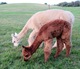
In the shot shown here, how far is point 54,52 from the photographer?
736 centimetres

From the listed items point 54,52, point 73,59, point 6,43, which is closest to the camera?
point 73,59

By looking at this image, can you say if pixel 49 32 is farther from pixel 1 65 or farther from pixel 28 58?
pixel 1 65

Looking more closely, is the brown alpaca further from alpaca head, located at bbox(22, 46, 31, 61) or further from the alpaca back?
the alpaca back

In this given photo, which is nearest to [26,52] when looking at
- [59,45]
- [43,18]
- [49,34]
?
[49,34]

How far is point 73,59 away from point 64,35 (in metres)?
0.90

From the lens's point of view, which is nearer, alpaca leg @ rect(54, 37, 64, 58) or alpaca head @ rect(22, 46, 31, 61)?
alpaca head @ rect(22, 46, 31, 61)

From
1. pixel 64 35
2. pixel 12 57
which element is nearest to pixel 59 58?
pixel 64 35

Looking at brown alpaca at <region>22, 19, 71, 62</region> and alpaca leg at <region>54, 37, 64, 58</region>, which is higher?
brown alpaca at <region>22, 19, 71, 62</region>

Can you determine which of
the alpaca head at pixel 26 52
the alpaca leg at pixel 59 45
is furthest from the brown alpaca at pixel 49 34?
the alpaca leg at pixel 59 45

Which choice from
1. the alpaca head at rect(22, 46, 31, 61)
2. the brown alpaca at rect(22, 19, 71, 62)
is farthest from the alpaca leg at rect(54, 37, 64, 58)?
the alpaca head at rect(22, 46, 31, 61)

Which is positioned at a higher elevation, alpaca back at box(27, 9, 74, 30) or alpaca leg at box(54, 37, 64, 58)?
alpaca back at box(27, 9, 74, 30)

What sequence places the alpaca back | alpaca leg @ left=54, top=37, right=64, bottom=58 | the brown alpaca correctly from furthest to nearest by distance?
1. the alpaca back
2. alpaca leg @ left=54, top=37, right=64, bottom=58
3. the brown alpaca

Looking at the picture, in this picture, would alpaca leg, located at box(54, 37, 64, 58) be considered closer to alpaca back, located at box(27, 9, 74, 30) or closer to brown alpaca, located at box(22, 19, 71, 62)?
brown alpaca, located at box(22, 19, 71, 62)

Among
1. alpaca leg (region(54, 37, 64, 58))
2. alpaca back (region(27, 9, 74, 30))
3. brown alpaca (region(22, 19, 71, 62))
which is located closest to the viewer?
brown alpaca (region(22, 19, 71, 62))
